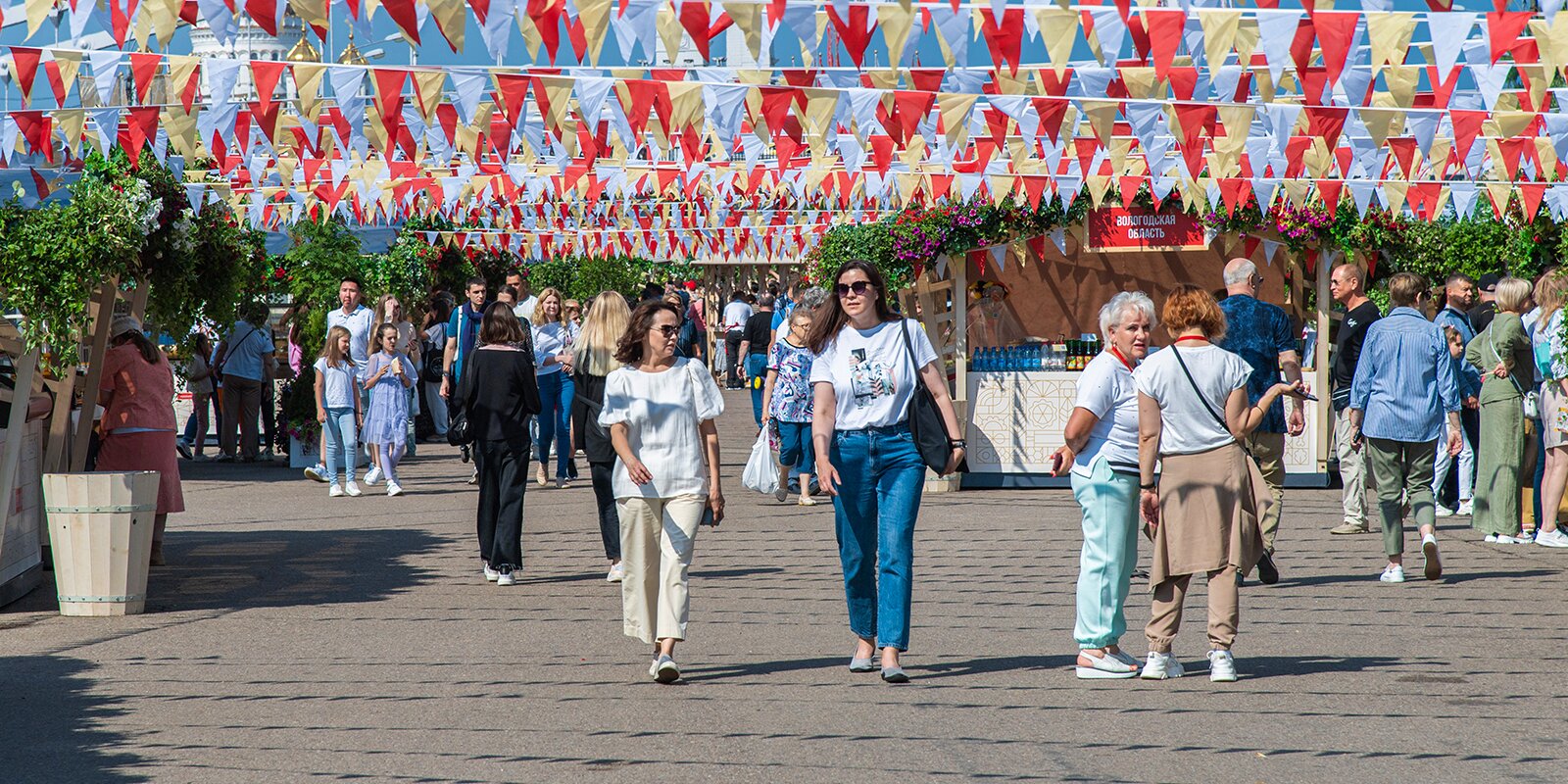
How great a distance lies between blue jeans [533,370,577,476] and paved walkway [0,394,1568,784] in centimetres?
398

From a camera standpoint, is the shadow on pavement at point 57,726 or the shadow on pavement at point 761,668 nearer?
the shadow on pavement at point 57,726

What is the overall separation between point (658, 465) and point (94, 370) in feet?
13.4

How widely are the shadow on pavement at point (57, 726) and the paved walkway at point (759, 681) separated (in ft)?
0.05

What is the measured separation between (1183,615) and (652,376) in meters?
3.00

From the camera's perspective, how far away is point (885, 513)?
6684mm

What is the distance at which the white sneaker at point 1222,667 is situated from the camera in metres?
6.57

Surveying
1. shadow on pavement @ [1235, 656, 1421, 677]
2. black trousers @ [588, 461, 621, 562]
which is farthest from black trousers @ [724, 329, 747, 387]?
shadow on pavement @ [1235, 656, 1421, 677]

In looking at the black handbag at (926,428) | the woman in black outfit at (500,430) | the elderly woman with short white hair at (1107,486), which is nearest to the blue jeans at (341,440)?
the woman in black outfit at (500,430)

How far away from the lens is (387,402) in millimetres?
14578

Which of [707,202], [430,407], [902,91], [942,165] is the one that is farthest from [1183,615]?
[707,202]

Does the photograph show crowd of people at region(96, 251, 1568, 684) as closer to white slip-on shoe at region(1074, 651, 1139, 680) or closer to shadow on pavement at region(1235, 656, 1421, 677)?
white slip-on shoe at region(1074, 651, 1139, 680)

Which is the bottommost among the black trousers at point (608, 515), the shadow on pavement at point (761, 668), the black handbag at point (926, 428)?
the shadow on pavement at point (761, 668)

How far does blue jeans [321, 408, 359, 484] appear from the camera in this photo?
14.5 meters

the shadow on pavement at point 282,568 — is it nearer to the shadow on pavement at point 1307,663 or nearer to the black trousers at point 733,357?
the shadow on pavement at point 1307,663
